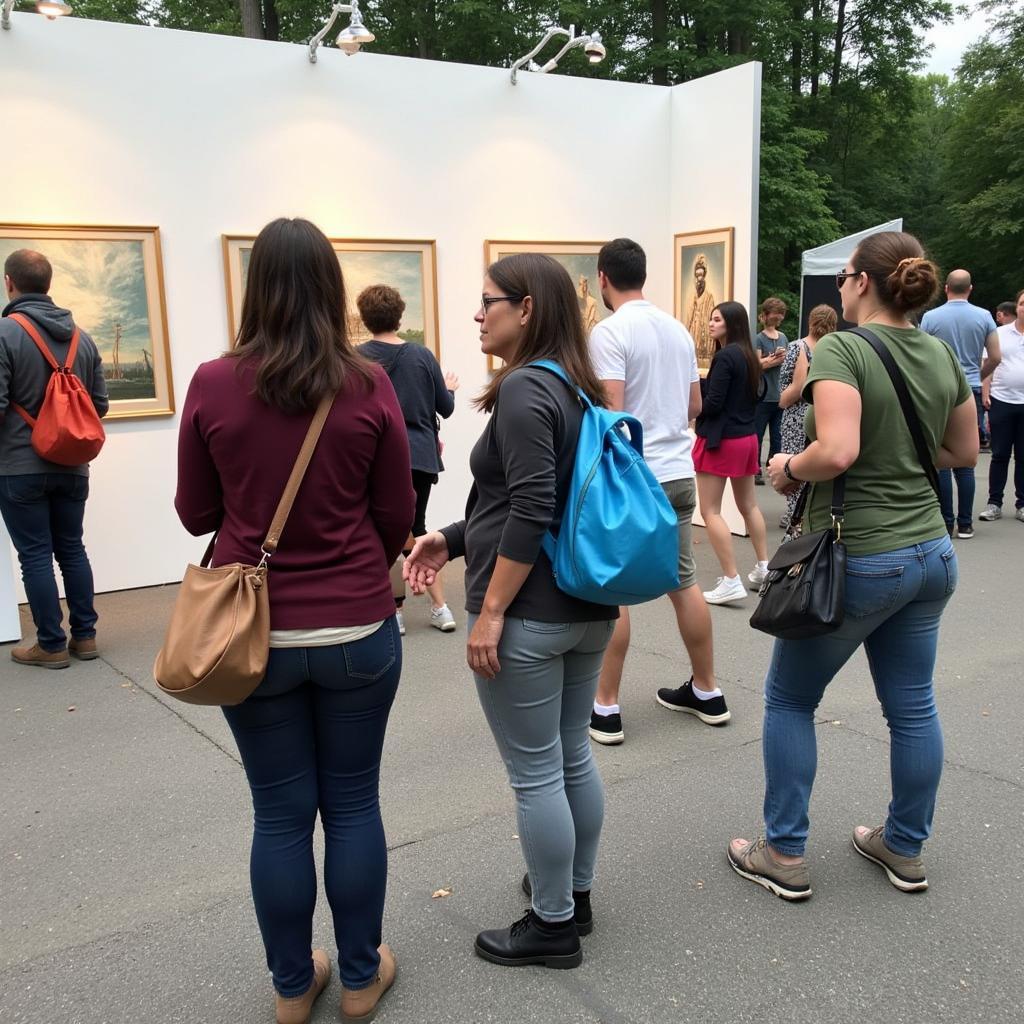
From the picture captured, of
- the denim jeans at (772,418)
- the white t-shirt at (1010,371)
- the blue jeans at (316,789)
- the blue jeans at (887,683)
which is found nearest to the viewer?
the blue jeans at (316,789)

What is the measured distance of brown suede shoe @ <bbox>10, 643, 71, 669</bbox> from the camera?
208 inches

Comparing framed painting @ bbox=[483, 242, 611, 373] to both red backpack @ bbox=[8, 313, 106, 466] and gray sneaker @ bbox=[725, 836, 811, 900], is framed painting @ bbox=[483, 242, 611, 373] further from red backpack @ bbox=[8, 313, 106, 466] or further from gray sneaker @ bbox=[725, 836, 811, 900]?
gray sneaker @ bbox=[725, 836, 811, 900]

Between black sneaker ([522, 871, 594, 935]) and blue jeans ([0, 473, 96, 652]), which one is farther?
blue jeans ([0, 473, 96, 652])

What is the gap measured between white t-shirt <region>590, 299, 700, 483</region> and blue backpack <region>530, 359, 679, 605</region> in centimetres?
170

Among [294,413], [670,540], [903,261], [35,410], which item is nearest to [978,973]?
[670,540]

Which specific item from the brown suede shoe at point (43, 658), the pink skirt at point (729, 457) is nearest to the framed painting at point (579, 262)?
the pink skirt at point (729, 457)

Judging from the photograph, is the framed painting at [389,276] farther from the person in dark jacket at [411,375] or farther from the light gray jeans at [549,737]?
the light gray jeans at [549,737]

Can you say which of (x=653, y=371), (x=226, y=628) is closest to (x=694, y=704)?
(x=653, y=371)

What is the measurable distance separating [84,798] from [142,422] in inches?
142

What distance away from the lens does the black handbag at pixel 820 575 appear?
264cm

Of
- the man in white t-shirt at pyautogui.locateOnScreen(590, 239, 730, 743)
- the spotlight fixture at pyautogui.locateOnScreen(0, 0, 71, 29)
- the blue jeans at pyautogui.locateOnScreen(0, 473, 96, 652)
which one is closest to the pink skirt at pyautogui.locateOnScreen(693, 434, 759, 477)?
the man in white t-shirt at pyautogui.locateOnScreen(590, 239, 730, 743)

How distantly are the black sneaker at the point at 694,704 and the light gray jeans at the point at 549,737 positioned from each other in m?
1.82

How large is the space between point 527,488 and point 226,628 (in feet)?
2.42

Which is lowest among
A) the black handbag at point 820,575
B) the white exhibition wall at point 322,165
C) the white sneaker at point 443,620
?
the white sneaker at point 443,620
